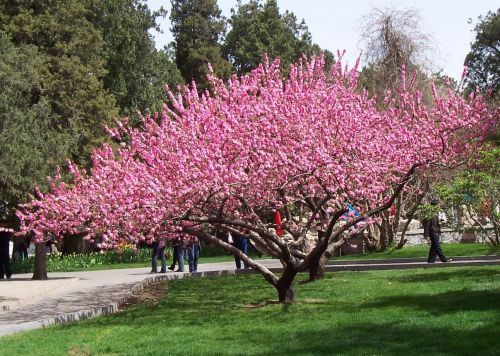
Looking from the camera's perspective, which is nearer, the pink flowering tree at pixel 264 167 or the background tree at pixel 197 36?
the pink flowering tree at pixel 264 167

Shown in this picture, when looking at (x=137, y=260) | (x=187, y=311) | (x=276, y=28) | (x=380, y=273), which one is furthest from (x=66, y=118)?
(x=276, y=28)

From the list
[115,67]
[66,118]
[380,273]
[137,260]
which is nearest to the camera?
[380,273]

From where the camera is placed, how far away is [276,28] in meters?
57.2

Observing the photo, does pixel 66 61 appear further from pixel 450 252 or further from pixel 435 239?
pixel 435 239

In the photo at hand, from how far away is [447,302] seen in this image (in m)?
11.9

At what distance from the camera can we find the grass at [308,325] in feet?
29.0

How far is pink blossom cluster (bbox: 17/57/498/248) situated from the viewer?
13.7 meters

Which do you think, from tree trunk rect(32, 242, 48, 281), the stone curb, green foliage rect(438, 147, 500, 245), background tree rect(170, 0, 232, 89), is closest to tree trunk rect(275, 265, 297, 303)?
the stone curb

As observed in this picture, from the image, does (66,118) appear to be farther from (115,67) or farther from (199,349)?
(199,349)

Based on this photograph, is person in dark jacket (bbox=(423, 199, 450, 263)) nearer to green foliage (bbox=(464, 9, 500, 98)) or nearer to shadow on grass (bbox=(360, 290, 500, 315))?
shadow on grass (bbox=(360, 290, 500, 315))

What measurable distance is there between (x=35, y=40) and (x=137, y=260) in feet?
34.9

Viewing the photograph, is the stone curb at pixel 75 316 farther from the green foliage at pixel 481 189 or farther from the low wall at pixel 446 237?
the low wall at pixel 446 237

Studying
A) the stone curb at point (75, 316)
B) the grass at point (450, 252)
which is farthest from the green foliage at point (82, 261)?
the stone curb at point (75, 316)

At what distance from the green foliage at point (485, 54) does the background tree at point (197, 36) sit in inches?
744
